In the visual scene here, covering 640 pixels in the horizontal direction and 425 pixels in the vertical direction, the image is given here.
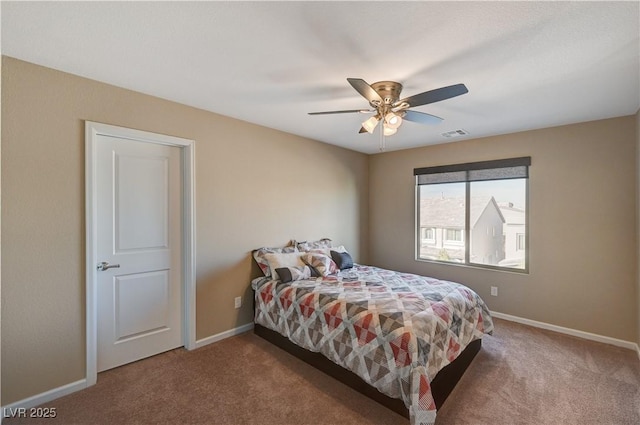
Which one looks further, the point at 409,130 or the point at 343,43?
the point at 409,130

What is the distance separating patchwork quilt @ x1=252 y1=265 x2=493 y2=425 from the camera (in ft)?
6.07

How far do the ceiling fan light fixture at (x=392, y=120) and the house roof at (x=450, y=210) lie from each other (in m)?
2.49

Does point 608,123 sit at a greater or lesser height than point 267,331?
greater

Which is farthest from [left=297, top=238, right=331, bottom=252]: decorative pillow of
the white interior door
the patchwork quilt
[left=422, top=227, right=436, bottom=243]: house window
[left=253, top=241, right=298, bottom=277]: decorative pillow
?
[left=422, top=227, right=436, bottom=243]: house window

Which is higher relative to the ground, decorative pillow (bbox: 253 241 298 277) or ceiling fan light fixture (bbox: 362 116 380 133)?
ceiling fan light fixture (bbox: 362 116 380 133)

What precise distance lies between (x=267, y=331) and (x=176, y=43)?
2681 mm

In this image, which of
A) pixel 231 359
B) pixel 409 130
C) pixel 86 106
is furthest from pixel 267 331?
pixel 409 130

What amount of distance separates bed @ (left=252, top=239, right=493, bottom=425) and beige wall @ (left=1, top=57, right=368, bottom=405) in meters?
0.48

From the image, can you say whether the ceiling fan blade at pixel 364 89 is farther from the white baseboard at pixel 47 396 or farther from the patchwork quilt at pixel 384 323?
the white baseboard at pixel 47 396

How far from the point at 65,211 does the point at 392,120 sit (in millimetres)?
2590

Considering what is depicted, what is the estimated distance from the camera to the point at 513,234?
367cm

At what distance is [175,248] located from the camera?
111 inches

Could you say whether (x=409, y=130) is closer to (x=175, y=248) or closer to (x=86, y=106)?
(x=175, y=248)

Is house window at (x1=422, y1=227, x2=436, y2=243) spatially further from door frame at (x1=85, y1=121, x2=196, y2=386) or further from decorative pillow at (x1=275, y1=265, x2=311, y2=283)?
door frame at (x1=85, y1=121, x2=196, y2=386)
